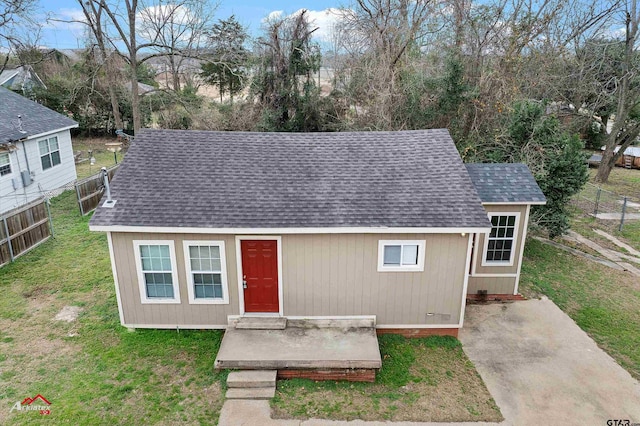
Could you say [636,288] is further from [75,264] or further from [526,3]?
[75,264]

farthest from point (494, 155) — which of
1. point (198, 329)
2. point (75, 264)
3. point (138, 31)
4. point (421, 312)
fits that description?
point (138, 31)

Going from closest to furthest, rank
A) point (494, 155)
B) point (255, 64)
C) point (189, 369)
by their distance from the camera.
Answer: point (189, 369)
point (494, 155)
point (255, 64)

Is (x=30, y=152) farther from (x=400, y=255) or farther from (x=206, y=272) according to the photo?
(x=400, y=255)

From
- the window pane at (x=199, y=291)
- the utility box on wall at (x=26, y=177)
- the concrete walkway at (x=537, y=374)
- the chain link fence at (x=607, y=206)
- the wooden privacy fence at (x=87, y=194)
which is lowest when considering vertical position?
the concrete walkway at (x=537, y=374)

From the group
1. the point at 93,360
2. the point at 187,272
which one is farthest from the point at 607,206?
the point at 93,360

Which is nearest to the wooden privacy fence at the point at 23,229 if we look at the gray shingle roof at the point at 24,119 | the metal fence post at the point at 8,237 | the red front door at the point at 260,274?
the metal fence post at the point at 8,237

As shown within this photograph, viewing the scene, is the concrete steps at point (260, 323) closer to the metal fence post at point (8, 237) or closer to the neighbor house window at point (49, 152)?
the metal fence post at point (8, 237)

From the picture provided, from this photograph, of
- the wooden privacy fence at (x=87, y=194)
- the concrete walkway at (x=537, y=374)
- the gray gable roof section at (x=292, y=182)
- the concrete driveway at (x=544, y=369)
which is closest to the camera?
the concrete walkway at (x=537, y=374)
